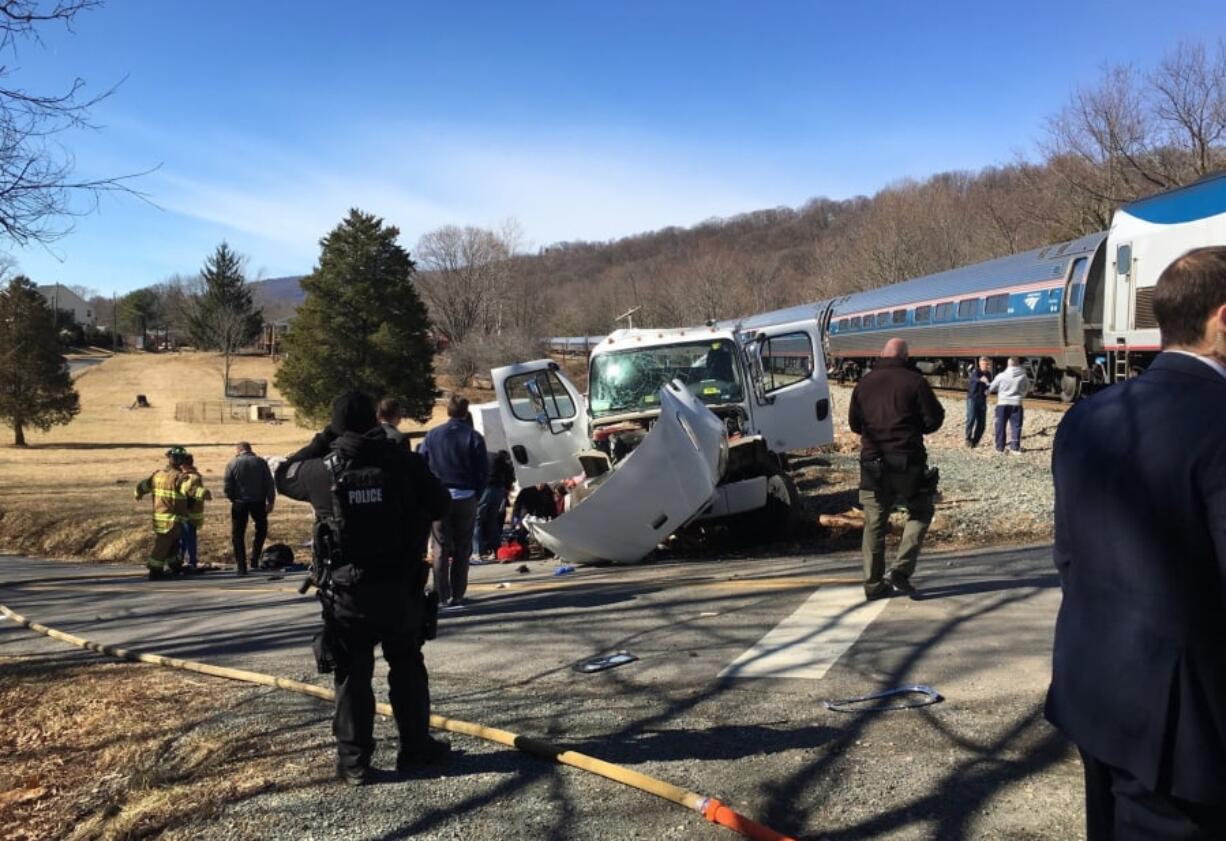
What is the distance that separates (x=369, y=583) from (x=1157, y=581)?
3.05m

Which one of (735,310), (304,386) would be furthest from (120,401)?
(735,310)

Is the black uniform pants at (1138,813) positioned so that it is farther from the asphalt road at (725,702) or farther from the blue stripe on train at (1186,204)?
the blue stripe on train at (1186,204)

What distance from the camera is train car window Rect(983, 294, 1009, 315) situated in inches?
1016

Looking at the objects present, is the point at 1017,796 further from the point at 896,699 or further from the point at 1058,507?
the point at 1058,507

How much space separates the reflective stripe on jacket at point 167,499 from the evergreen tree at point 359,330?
3271cm

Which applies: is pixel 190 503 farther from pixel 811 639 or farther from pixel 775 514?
pixel 811 639

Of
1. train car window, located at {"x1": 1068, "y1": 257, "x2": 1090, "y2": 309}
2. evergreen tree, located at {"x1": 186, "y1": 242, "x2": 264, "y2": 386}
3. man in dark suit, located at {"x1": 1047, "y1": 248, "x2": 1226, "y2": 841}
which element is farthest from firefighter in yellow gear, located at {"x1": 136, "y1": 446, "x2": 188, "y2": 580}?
evergreen tree, located at {"x1": 186, "y1": 242, "x2": 264, "y2": 386}

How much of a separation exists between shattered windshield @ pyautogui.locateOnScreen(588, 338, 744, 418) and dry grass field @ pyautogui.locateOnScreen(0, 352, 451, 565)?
7.04m

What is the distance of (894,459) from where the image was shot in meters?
6.66

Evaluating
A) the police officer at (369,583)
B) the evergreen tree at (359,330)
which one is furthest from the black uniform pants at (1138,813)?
the evergreen tree at (359,330)

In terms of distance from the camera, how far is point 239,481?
12547 millimetres

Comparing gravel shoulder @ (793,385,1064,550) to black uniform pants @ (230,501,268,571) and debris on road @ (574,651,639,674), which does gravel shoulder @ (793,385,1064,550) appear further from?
black uniform pants @ (230,501,268,571)

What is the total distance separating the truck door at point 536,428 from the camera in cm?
1099

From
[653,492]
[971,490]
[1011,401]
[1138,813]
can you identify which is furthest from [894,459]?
[1011,401]
